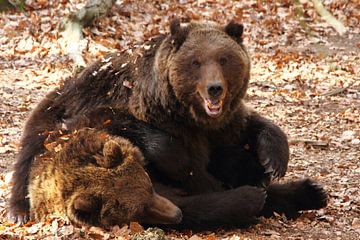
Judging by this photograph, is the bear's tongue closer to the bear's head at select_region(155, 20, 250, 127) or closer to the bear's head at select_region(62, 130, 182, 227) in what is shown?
the bear's head at select_region(155, 20, 250, 127)

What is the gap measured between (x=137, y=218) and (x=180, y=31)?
7.03 feet

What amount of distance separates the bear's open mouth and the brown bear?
0.96 metres

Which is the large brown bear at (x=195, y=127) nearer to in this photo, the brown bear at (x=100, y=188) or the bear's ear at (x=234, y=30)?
the bear's ear at (x=234, y=30)

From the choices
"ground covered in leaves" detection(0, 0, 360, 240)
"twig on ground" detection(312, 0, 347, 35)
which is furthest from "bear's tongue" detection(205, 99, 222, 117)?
"twig on ground" detection(312, 0, 347, 35)

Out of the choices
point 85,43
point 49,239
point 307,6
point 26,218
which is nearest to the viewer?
point 49,239

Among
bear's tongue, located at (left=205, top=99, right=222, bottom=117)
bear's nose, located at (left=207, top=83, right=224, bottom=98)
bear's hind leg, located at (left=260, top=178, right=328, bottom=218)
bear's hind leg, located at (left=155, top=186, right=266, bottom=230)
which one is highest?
bear's nose, located at (left=207, top=83, right=224, bottom=98)

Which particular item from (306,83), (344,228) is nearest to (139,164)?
(344,228)

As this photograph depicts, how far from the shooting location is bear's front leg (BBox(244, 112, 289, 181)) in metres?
7.05

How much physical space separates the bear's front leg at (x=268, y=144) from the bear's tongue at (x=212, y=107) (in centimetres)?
74

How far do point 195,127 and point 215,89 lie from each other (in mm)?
651

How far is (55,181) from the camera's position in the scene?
19.5 feet

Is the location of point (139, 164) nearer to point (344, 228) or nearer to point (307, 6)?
point (344, 228)

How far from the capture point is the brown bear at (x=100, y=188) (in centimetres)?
574

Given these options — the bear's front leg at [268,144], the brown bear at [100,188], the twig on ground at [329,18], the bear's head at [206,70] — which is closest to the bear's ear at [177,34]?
the bear's head at [206,70]
